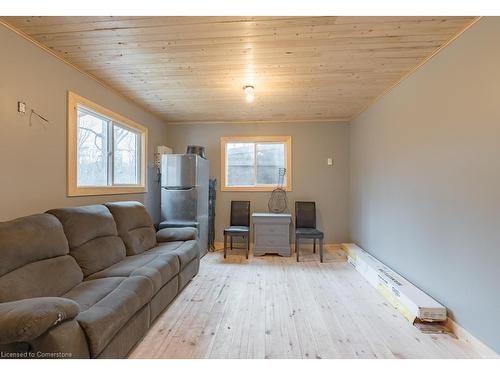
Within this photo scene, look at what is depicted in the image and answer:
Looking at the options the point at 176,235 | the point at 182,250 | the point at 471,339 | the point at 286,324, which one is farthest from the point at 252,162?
the point at 471,339

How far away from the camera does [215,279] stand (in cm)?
323

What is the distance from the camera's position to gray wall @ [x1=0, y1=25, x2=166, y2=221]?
1.96m

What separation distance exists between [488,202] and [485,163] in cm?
28

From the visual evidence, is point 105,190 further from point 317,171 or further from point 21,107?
point 317,171

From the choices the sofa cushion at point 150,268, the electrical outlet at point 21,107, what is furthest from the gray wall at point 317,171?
the electrical outlet at point 21,107

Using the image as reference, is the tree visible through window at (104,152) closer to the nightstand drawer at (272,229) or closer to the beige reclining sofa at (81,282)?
the beige reclining sofa at (81,282)

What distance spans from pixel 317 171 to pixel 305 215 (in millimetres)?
914

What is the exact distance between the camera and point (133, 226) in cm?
296

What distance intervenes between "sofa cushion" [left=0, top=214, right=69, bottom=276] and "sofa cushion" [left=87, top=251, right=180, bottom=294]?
1.34 ft

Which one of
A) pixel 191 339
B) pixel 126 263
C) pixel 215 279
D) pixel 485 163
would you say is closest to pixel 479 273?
pixel 485 163

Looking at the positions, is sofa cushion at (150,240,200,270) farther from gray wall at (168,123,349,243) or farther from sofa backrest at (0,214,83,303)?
gray wall at (168,123,349,243)

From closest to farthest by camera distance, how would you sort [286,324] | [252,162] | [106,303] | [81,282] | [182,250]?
[106,303], [81,282], [286,324], [182,250], [252,162]

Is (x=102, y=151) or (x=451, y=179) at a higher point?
(x=102, y=151)
